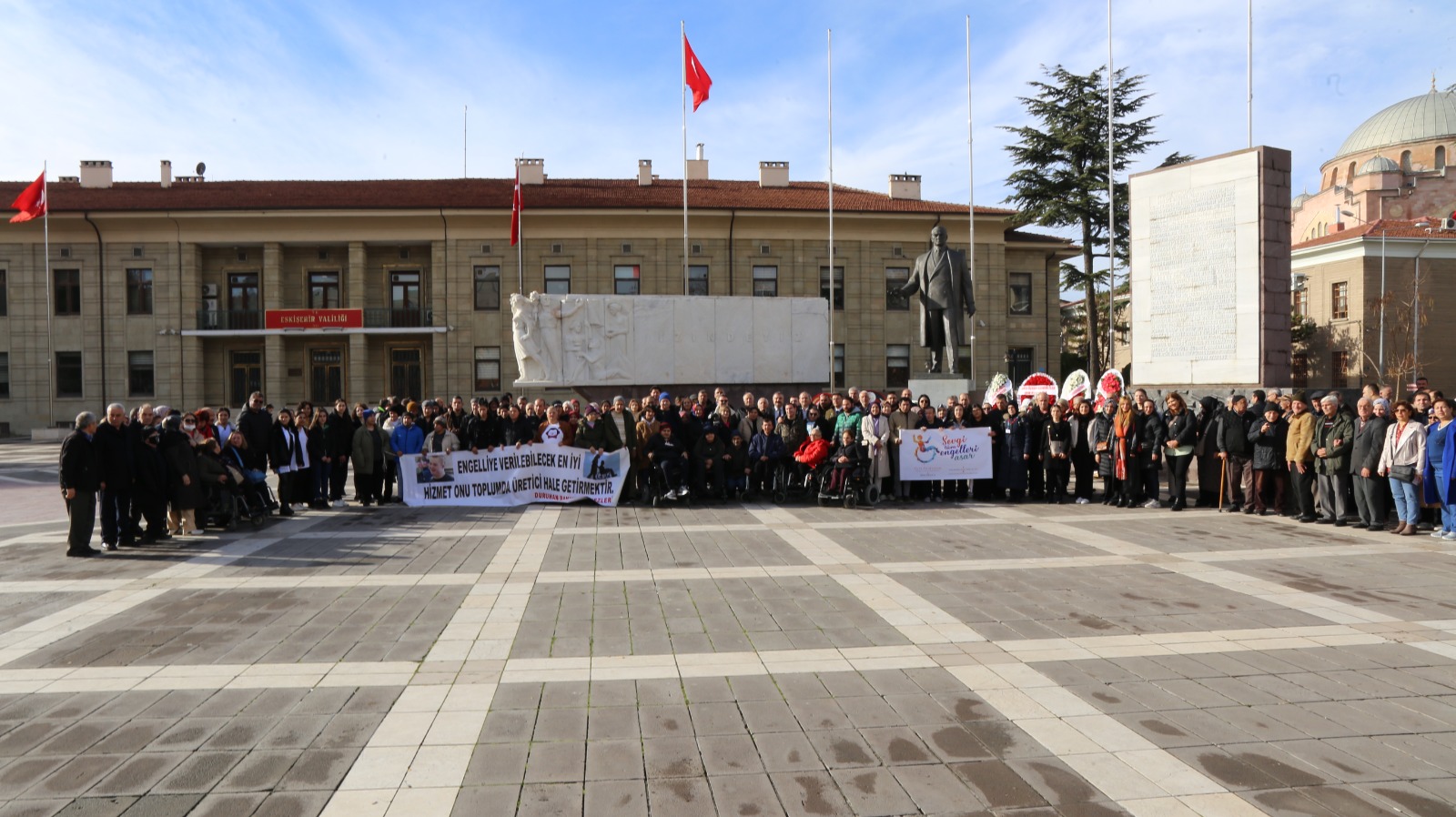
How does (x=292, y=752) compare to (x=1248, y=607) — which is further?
(x=1248, y=607)

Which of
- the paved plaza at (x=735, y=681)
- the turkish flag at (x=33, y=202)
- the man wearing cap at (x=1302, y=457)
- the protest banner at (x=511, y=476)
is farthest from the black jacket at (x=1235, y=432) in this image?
the turkish flag at (x=33, y=202)

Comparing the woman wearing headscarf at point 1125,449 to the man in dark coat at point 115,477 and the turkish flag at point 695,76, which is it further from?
the turkish flag at point 695,76

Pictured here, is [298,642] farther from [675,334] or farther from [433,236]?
[433,236]

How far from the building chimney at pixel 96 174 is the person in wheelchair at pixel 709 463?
44247 millimetres

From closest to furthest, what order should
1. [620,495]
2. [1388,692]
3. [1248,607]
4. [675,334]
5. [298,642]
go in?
[1388,692], [298,642], [1248,607], [620,495], [675,334]

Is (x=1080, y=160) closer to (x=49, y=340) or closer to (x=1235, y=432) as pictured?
(x=1235, y=432)

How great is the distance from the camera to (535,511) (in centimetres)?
1377

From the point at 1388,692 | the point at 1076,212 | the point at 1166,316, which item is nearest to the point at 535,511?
the point at 1388,692

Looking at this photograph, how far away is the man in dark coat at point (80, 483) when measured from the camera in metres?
10.0

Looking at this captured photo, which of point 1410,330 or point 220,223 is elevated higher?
point 220,223

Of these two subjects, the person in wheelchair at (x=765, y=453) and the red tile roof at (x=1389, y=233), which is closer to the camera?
the person in wheelchair at (x=765, y=453)

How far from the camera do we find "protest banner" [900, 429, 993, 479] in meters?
14.9

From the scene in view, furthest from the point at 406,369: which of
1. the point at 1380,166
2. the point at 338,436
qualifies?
the point at 1380,166

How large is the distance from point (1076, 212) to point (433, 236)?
95.7 ft
